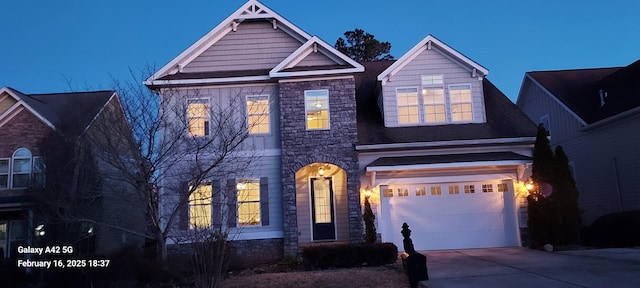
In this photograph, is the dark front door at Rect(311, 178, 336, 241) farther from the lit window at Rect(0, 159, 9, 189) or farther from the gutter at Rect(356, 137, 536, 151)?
the lit window at Rect(0, 159, 9, 189)

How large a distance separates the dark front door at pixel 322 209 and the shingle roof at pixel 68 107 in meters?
7.77

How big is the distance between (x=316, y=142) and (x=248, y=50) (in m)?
3.78

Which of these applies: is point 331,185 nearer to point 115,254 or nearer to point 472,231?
point 472,231

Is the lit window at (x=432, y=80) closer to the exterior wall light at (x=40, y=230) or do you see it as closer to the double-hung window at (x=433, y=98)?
the double-hung window at (x=433, y=98)

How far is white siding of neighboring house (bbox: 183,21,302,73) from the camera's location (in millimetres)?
16422

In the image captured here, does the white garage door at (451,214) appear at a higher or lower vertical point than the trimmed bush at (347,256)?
higher

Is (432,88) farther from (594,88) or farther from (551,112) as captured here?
(594,88)

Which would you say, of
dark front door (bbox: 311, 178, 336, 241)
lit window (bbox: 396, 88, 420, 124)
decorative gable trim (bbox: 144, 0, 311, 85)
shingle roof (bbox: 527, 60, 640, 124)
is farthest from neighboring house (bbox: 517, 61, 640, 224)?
decorative gable trim (bbox: 144, 0, 311, 85)

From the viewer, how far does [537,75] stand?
2305 cm

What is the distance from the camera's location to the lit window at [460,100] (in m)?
16.4

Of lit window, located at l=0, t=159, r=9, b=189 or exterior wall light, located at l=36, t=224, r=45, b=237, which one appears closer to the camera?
exterior wall light, located at l=36, t=224, r=45, b=237

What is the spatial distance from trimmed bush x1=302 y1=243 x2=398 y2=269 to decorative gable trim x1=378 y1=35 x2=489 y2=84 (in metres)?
5.53

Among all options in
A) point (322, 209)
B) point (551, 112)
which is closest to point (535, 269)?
point (322, 209)

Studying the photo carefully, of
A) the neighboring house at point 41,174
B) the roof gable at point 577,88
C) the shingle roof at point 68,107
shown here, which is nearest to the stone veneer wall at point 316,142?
the neighboring house at point 41,174
